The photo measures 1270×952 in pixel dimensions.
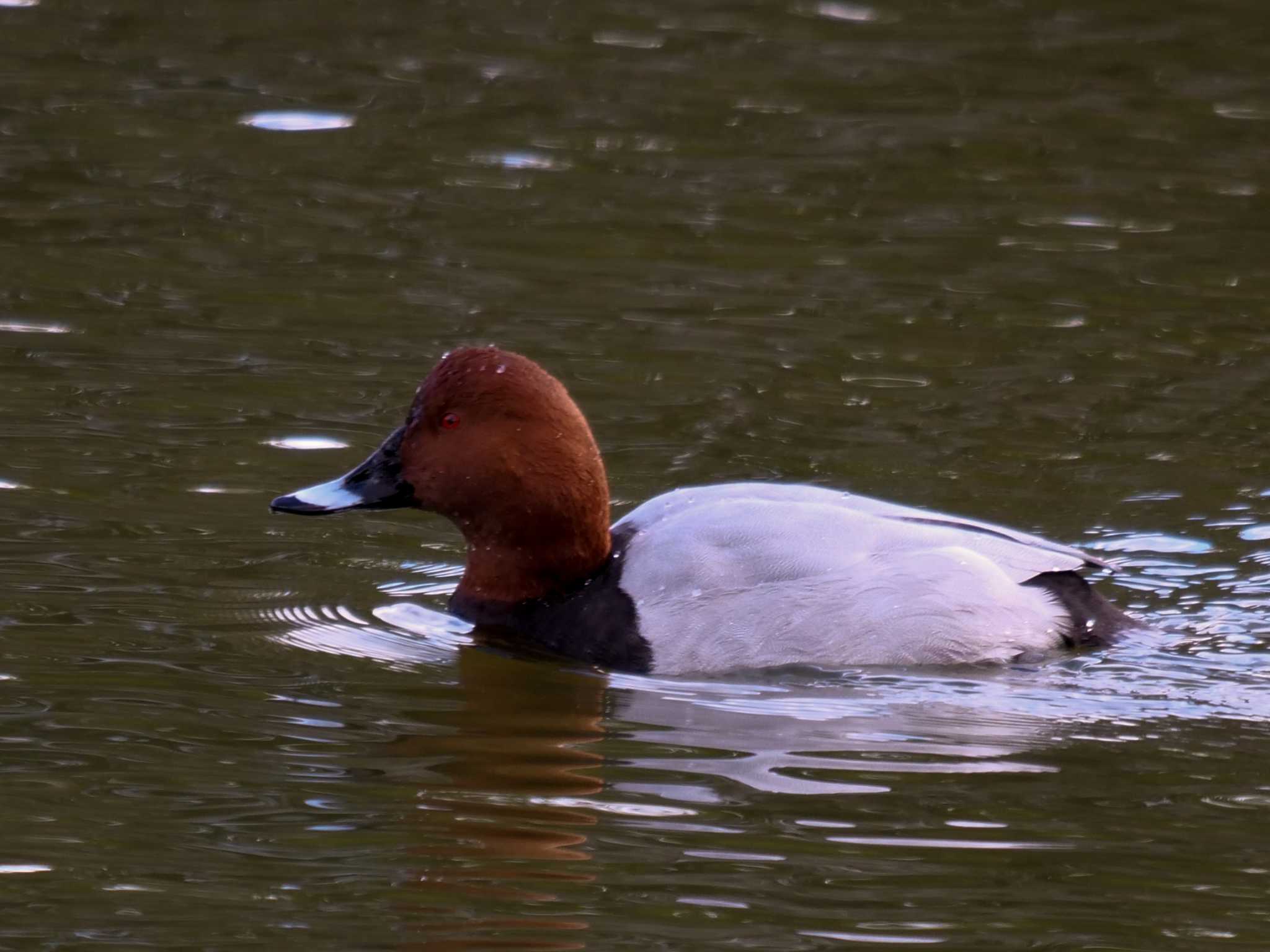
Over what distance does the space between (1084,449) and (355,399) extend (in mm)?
2736

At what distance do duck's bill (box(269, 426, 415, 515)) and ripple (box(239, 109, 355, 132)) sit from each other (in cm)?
550

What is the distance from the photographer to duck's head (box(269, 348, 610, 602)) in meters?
6.24

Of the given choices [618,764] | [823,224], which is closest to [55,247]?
[823,224]

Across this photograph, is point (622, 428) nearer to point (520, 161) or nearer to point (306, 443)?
point (306, 443)

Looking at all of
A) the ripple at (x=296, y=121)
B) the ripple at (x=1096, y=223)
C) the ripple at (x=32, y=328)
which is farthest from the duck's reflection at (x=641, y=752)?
the ripple at (x=296, y=121)

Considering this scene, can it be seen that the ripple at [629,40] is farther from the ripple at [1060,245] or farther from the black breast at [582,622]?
the black breast at [582,622]

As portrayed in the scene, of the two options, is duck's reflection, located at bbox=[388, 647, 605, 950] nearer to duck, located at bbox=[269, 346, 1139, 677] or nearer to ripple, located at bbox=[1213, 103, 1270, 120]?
duck, located at bbox=[269, 346, 1139, 677]

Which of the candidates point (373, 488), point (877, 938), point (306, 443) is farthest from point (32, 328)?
point (877, 938)

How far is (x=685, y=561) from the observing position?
5.99 metres

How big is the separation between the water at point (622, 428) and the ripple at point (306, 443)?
0.23ft

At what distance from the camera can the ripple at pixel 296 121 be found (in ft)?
37.8

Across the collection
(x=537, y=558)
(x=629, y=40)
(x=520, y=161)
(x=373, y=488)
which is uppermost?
Result: (x=629, y=40)

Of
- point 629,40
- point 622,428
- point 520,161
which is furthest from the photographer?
point 629,40

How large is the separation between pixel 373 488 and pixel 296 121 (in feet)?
18.9
